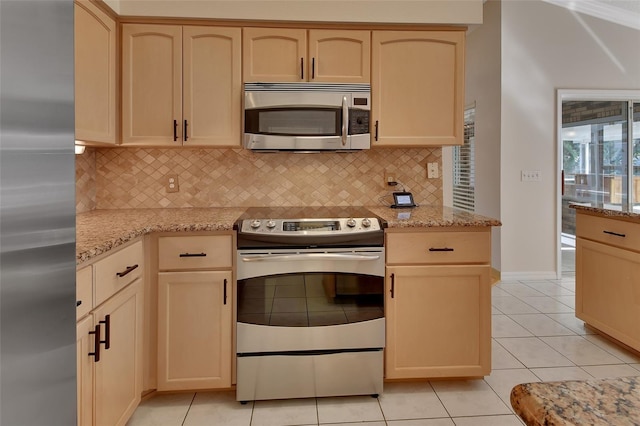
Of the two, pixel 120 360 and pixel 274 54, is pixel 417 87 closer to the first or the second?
pixel 274 54

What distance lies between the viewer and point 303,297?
7.07 ft

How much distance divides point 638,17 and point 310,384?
4.99 meters

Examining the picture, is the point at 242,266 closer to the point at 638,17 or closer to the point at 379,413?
the point at 379,413

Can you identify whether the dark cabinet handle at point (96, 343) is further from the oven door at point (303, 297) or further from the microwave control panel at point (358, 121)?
the microwave control panel at point (358, 121)

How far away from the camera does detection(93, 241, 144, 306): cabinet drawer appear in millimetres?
1562

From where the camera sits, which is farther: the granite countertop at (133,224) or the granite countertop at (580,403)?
the granite countertop at (133,224)

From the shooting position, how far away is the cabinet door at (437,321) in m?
2.23

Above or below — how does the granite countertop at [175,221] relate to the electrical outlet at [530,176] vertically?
below

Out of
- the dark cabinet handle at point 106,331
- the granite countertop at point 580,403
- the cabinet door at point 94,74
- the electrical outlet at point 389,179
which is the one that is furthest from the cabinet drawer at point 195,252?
the granite countertop at point 580,403

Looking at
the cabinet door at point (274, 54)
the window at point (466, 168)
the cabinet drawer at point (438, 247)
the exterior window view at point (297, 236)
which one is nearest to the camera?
the exterior window view at point (297, 236)

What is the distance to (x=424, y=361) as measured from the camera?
2262 millimetres

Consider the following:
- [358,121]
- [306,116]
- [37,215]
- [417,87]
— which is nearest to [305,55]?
[306,116]

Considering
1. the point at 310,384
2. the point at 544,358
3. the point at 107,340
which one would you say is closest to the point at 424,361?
the point at 310,384

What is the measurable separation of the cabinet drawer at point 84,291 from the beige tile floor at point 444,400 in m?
0.86
